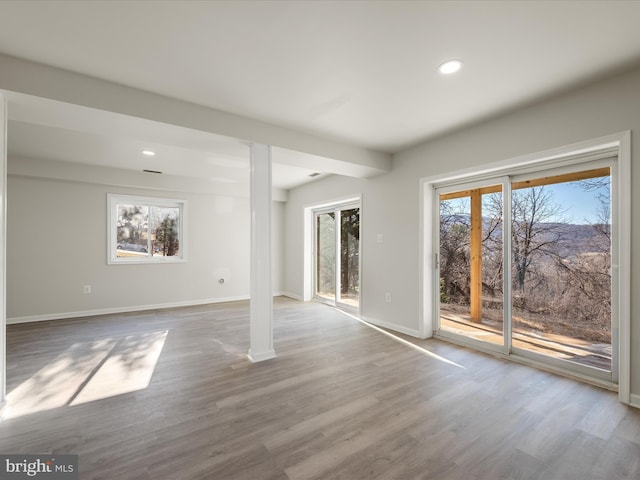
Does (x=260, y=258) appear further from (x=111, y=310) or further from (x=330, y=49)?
(x=111, y=310)

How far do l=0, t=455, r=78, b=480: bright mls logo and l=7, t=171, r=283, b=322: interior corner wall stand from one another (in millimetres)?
3964

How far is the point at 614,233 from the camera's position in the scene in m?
2.42

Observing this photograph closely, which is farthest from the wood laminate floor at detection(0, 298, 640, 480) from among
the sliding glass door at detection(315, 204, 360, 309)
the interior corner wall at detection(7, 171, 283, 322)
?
the sliding glass door at detection(315, 204, 360, 309)

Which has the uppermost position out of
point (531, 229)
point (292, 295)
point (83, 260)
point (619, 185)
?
point (619, 185)

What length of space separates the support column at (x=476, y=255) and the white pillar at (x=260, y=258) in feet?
8.10

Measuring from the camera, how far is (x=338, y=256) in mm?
5660

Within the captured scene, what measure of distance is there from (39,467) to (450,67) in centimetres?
370

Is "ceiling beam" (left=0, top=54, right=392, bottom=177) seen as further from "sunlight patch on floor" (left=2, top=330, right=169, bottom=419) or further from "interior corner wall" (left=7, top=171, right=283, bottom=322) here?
"interior corner wall" (left=7, top=171, right=283, bottom=322)

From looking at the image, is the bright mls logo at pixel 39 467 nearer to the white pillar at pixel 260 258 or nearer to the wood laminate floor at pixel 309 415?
the wood laminate floor at pixel 309 415

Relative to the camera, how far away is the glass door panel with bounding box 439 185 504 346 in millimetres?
3252

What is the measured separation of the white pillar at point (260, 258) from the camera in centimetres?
307

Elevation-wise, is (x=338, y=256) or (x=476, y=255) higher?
(x=476, y=255)

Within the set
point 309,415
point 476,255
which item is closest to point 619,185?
point 476,255

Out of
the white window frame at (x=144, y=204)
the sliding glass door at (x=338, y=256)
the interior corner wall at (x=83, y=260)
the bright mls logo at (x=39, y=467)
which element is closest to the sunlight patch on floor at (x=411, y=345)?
the sliding glass door at (x=338, y=256)
